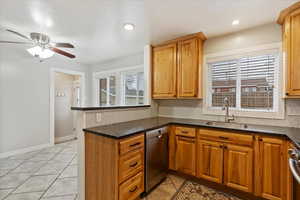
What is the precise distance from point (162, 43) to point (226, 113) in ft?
5.98

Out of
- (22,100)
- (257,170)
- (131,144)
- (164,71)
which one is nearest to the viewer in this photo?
(131,144)

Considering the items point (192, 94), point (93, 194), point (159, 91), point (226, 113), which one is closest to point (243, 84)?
point (226, 113)

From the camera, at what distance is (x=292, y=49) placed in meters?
1.82

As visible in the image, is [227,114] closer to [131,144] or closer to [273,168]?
[273,168]

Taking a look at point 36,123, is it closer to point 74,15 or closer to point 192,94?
point 74,15

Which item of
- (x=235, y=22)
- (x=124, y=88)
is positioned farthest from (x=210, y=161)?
(x=124, y=88)

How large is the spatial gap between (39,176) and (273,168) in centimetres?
344

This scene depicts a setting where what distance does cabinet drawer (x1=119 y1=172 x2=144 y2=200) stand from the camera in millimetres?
1646

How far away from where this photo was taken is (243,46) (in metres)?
2.43

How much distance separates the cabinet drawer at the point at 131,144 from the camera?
1620 millimetres

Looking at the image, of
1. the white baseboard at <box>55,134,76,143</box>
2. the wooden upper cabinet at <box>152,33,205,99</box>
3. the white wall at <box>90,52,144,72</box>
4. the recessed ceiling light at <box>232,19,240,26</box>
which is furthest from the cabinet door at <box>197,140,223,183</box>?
the white baseboard at <box>55,134,76,143</box>

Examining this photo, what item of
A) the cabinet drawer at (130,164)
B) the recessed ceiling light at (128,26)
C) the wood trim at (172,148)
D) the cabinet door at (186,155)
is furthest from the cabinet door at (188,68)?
the cabinet drawer at (130,164)

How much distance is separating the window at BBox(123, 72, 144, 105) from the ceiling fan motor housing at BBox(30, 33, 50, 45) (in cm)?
208

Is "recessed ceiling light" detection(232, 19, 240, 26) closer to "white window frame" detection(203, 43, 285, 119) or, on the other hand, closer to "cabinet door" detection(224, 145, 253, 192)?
"white window frame" detection(203, 43, 285, 119)
